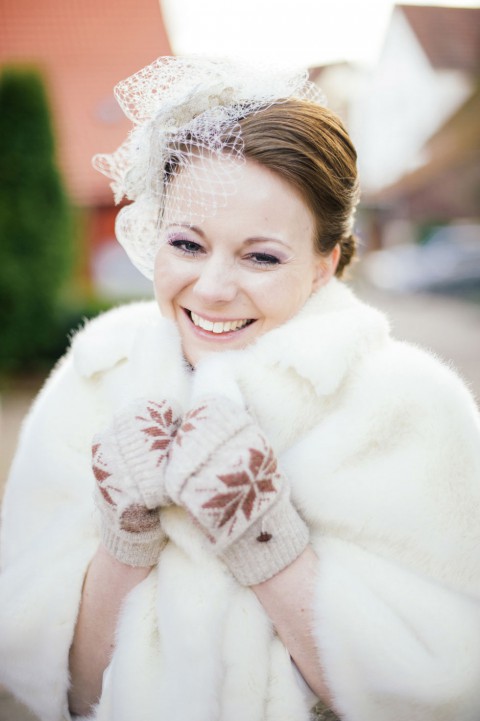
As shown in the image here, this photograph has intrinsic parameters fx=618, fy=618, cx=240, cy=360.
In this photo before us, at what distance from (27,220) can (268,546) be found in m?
8.19

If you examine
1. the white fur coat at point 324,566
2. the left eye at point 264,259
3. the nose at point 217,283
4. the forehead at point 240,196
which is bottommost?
the white fur coat at point 324,566

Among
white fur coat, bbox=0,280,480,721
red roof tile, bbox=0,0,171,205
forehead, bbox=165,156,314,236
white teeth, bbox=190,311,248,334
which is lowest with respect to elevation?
white fur coat, bbox=0,280,480,721

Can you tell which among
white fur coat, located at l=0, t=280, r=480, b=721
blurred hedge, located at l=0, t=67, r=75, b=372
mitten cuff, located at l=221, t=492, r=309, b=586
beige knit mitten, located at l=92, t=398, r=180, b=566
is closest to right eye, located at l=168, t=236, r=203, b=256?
white fur coat, located at l=0, t=280, r=480, b=721

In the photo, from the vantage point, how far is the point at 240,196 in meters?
1.58

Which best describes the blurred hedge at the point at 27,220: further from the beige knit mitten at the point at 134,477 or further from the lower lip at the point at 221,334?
the beige knit mitten at the point at 134,477

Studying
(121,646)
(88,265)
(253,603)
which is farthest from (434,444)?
(88,265)

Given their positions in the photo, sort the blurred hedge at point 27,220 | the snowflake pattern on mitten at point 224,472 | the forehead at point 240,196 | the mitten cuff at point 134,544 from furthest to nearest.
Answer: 1. the blurred hedge at point 27,220
2. the forehead at point 240,196
3. the mitten cuff at point 134,544
4. the snowflake pattern on mitten at point 224,472

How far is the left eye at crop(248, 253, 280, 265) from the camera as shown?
5.38 ft

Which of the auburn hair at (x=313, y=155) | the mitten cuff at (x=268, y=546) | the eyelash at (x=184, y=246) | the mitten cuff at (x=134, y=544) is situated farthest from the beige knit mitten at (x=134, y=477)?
the auburn hair at (x=313, y=155)

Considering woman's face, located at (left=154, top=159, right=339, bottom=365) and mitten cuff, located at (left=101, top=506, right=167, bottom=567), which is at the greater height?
woman's face, located at (left=154, top=159, right=339, bottom=365)

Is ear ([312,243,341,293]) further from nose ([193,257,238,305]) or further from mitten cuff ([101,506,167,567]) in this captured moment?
mitten cuff ([101,506,167,567])

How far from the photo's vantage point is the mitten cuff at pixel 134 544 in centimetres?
146

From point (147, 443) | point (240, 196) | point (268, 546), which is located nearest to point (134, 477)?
point (147, 443)

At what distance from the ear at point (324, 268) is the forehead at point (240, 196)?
181 millimetres
